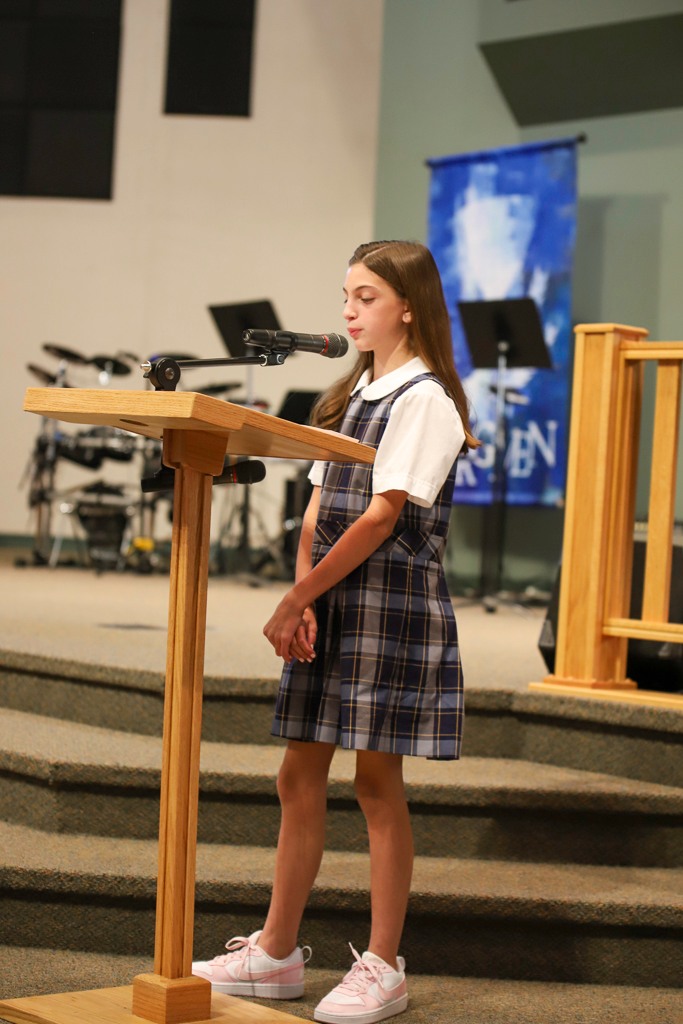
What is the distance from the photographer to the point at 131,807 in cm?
278

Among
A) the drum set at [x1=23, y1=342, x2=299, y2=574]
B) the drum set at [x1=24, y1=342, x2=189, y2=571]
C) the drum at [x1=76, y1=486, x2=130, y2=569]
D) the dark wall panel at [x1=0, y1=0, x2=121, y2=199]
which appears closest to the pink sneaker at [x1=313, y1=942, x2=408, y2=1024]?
the drum set at [x1=23, y1=342, x2=299, y2=574]

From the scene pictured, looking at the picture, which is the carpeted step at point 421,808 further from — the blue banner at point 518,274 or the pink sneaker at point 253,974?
the blue banner at point 518,274

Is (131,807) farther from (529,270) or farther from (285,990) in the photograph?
(529,270)

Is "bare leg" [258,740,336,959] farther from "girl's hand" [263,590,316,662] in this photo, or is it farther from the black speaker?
the black speaker

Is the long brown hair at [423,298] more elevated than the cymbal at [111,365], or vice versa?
the cymbal at [111,365]

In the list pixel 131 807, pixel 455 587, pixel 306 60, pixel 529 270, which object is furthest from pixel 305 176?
pixel 131 807

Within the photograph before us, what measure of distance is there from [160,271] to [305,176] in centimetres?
130

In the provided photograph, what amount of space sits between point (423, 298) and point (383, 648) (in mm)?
618

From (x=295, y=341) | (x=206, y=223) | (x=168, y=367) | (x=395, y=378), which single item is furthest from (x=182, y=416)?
(x=206, y=223)

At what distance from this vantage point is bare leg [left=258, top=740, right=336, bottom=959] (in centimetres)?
222

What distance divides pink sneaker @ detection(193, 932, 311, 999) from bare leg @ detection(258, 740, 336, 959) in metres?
0.06

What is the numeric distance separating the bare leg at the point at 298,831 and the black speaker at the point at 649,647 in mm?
1246

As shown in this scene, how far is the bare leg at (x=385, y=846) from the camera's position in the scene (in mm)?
2174

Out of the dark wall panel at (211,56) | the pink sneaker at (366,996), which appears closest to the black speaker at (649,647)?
the pink sneaker at (366,996)
